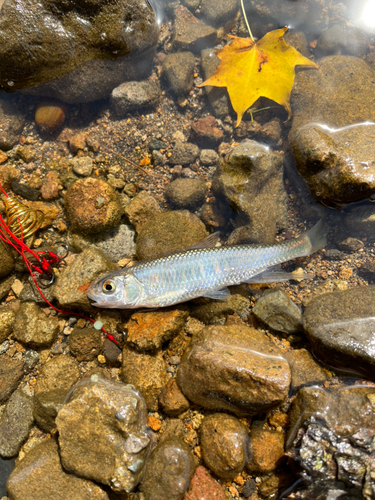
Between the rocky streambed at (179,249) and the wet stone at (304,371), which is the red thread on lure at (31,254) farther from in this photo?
the wet stone at (304,371)

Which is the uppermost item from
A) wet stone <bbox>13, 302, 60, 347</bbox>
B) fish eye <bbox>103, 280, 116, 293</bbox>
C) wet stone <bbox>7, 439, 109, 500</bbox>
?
fish eye <bbox>103, 280, 116, 293</bbox>

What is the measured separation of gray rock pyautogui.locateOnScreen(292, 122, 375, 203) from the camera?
13.8 ft

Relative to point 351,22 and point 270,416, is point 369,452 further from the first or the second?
point 351,22

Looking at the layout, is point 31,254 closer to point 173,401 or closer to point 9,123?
point 9,123

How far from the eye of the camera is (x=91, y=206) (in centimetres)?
452

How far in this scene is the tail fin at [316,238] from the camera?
4.41m

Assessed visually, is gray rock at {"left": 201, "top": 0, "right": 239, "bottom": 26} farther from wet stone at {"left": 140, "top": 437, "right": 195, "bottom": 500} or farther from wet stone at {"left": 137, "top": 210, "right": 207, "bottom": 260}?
wet stone at {"left": 140, "top": 437, "right": 195, "bottom": 500}

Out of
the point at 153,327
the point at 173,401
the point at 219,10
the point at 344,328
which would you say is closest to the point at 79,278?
the point at 153,327

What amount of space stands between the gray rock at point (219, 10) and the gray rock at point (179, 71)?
98cm

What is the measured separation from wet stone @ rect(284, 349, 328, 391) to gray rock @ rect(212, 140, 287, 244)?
187cm

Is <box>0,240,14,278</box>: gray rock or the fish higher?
<box>0,240,14,278</box>: gray rock

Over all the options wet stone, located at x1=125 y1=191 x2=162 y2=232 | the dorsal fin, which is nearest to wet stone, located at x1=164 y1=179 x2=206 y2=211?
wet stone, located at x1=125 y1=191 x2=162 y2=232

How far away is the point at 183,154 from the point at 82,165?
1864mm

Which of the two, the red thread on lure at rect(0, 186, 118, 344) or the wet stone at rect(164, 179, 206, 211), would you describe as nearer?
the red thread on lure at rect(0, 186, 118, 344)
